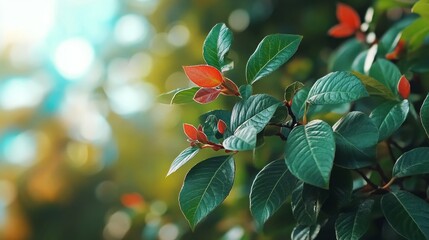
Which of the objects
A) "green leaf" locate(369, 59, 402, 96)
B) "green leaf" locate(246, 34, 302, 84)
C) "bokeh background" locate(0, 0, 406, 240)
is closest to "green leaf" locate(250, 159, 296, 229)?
"green leaf" locate(246, 34, 302, 84)

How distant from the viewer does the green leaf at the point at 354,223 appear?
564 mm

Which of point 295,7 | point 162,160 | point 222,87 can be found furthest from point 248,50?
point 222,87

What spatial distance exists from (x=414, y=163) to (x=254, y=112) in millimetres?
183

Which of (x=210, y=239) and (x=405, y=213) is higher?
(x=405, y=213)

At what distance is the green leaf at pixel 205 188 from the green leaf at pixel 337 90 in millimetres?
110

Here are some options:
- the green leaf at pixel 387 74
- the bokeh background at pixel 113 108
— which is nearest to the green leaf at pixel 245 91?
the green leaf at pixel 387 74

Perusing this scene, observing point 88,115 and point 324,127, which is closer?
point 324,127

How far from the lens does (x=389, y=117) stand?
628 millimetres

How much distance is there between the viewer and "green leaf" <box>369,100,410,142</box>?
0.61 m

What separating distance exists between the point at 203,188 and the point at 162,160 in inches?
37.1

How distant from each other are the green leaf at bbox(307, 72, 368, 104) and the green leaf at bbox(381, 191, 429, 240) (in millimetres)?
130

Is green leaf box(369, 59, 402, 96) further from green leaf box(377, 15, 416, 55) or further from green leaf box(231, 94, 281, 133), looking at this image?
green leaf box(231, 94, 281, 133)

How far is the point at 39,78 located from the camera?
67.6 inches

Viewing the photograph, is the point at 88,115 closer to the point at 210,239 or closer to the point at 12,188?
the point at 12,188
